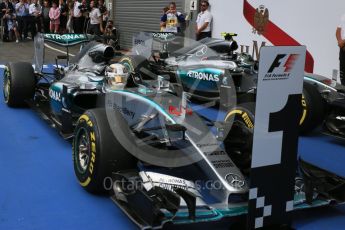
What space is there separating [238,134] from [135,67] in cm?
321

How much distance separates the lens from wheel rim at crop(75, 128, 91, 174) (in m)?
3.44

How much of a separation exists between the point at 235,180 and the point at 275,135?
0.56 metres

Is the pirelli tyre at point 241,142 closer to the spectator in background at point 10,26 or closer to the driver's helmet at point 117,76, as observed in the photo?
the driver's helmet at point 117,76

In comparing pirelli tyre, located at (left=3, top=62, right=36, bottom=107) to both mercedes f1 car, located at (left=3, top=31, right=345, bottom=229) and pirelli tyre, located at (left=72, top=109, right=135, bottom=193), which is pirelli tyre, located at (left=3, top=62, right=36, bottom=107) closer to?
mercedes f1 car, located at (left=3, top=31, right=345, bottom=229)

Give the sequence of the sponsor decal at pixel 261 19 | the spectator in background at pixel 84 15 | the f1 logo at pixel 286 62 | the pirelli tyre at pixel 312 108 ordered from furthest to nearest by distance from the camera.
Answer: the spectator in background at pixel 84 15 → the sponsor decal at pixel 261 19 → the pirelli tyre at pixel 312 108 → the f1 logo at pixel 286 62

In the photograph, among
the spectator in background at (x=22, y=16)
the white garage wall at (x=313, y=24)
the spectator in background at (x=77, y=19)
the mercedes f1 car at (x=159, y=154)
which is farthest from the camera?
the spectator in background at (x=22, y=16)

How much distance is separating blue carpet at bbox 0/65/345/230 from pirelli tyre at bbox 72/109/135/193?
0.53ft

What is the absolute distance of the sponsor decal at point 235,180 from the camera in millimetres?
2976

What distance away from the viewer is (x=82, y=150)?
11.5 feet

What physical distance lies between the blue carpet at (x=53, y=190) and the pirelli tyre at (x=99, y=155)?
0.16 metres

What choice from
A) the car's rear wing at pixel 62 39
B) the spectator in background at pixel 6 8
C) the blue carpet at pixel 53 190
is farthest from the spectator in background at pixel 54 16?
the blue carpet at pixel 53 190

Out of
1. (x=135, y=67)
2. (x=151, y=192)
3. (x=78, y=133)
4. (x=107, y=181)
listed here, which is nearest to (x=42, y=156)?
(x=78, y=133)

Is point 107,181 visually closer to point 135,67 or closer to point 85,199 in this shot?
point 85,199

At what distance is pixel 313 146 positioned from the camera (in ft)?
16.8
